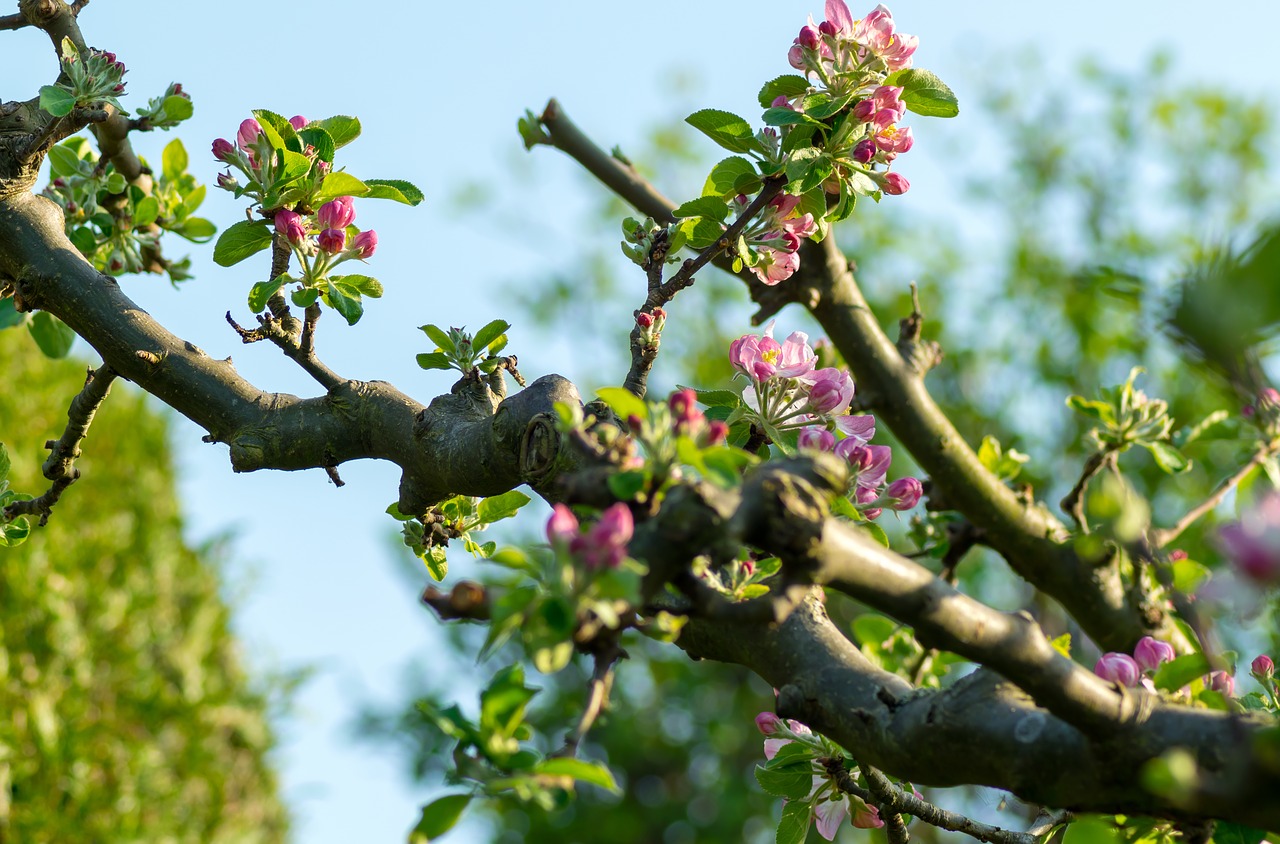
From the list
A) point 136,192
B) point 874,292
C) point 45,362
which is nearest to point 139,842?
point 45,362

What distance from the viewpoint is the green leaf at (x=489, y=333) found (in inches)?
59.7

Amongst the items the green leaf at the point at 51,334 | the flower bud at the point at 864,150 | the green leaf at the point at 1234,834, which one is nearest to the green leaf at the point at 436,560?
the flower bud at the point at 864,150

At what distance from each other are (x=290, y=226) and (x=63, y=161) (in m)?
0.77

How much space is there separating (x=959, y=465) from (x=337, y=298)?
4.32 feet

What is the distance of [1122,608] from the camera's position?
214cm

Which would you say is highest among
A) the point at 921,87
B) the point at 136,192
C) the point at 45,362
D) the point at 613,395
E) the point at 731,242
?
the point at 45,362

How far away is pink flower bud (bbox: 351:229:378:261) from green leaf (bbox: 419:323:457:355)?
13 centimetres

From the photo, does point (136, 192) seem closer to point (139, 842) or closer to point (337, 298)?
point (337, 298)

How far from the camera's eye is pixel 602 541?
826 mm

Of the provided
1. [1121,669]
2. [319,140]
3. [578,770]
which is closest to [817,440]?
[1121,669]

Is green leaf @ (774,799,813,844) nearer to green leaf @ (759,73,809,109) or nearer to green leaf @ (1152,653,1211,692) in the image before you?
green leaf @ (1152,653,1211,692)

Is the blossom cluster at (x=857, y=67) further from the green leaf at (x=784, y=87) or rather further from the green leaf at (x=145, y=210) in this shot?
the green leaf at (x=145, y=210)

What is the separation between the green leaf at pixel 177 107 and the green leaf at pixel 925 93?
1.15 m

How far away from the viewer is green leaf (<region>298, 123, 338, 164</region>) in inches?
57.0
